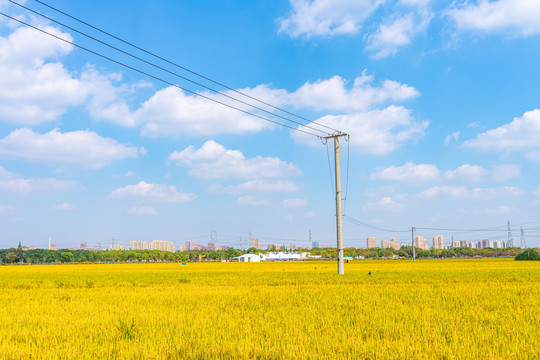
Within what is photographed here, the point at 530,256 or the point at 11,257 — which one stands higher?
the point at 530,256

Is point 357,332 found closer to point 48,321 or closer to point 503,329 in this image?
point 503,329

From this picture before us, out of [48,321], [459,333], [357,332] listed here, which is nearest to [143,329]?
[48,321]

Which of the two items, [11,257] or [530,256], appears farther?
[11,257]

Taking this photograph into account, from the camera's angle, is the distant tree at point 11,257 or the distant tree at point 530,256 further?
the distant tree at point 11,257

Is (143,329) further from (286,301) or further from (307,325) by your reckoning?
(286,301)

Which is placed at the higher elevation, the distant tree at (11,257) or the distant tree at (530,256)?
the distant tree at (530,256)

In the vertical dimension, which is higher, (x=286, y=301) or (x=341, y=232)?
(x=341, y=232)

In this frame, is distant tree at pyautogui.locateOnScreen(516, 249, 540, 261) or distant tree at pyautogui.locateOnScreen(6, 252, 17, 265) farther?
distant tree at pyautogui.locateOnScreen(6, 252, 17, 265)

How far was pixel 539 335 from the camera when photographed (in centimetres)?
673

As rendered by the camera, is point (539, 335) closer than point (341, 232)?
Yes

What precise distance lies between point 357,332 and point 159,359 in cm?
366

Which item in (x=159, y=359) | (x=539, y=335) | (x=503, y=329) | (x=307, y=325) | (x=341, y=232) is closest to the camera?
(x=159, y=359)

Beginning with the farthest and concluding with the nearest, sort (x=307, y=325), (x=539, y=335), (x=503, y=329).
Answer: (x=307, y=325)
(x=503, y=329)
(x=539, y=335)

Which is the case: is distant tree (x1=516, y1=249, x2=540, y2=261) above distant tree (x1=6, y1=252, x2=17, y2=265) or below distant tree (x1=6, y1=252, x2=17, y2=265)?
above
